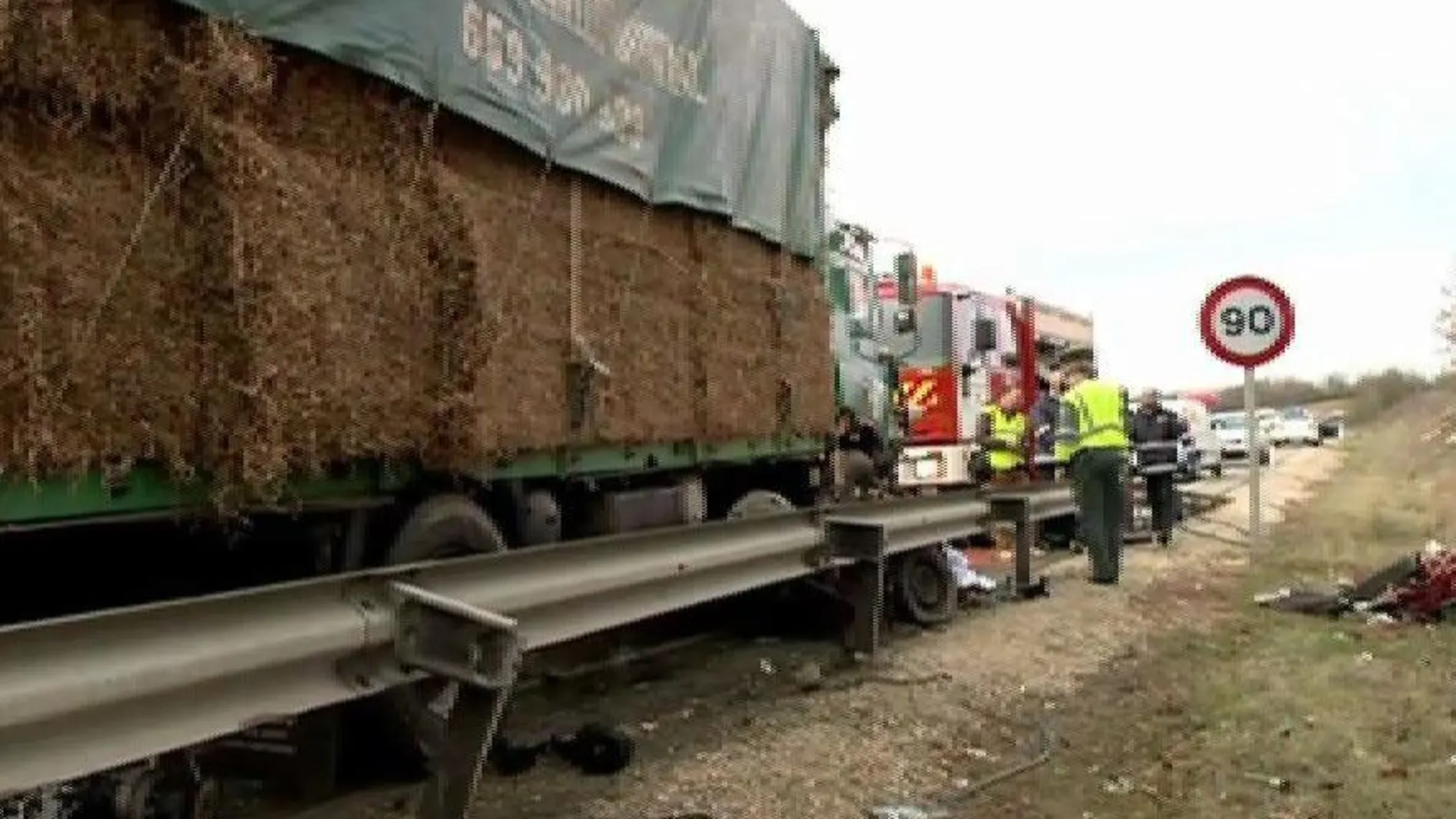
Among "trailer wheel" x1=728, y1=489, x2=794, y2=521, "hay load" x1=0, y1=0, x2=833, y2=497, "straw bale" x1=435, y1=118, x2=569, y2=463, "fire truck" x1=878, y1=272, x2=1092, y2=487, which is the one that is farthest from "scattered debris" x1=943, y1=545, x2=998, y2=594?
"straw bale" x1=435, y1=118, x2=569, y2=463

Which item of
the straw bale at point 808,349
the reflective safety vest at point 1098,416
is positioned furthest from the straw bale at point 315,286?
the reflective safety vest at point 1098,416

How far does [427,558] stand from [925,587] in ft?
16.1

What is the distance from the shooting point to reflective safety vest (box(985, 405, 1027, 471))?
1650 centimetres

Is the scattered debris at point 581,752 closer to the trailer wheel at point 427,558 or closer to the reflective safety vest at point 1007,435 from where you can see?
the trailer wheel at point 427,558

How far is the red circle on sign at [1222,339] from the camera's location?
14531 millimetres

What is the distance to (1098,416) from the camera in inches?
504

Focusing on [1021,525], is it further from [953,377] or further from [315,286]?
[315,286]

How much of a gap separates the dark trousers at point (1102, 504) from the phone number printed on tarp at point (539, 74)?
661 centimetres

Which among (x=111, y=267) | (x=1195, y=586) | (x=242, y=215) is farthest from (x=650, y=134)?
(x=1195, y=586)

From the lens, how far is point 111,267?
3.87 meters

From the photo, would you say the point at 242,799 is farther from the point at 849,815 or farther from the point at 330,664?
the point at 849,815

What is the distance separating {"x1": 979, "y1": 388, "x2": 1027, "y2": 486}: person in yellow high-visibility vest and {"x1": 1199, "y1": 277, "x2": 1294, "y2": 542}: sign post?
250cm

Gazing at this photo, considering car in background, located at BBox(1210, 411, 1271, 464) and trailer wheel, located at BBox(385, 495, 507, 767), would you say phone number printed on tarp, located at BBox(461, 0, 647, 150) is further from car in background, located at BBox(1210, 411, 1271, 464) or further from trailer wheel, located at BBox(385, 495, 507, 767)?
car in background, located at BBox(1210, 411, 1271, 464)

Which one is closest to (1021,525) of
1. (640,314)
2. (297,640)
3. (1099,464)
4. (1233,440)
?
(1099,464)
